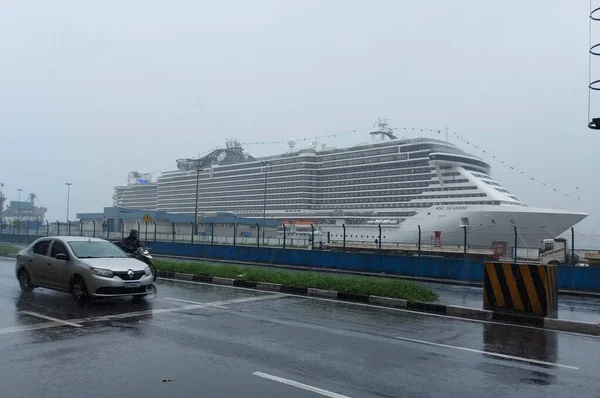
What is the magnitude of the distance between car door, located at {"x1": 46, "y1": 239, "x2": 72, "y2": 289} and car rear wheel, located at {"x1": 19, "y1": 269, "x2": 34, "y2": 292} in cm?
105

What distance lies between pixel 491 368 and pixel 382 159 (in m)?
41.9

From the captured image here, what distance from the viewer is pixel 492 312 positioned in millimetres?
10039

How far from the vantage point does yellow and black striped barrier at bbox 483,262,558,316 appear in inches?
385

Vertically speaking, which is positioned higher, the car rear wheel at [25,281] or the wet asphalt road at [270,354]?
the car rear wheel at [25,281]

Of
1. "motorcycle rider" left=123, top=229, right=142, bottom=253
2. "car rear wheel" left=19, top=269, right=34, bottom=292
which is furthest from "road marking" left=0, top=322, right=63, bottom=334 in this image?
"motorcycle rider" left=123, top=229, right=142, bottom=253

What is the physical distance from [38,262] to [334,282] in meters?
6.72

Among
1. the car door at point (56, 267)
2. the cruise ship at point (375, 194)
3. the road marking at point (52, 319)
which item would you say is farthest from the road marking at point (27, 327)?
the cruise ship at point (375, 194)

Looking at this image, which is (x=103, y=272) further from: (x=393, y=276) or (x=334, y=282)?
(x=393, y=276)

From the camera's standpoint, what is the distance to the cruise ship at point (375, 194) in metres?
37.0

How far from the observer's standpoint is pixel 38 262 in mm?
10859

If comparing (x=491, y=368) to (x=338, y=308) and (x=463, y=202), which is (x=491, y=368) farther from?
(x=463, y=202)

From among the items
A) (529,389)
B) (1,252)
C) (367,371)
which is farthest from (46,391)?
(1,252)

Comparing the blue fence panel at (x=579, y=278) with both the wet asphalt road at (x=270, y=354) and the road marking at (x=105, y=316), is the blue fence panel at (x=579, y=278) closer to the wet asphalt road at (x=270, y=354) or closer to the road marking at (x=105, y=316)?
the wet asphalt road at (x=270, y=354)

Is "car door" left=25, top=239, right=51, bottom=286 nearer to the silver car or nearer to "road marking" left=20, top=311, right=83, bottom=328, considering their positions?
the silver car
